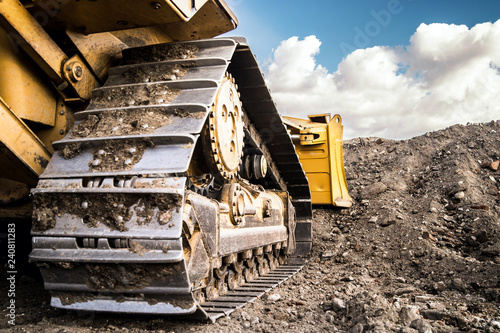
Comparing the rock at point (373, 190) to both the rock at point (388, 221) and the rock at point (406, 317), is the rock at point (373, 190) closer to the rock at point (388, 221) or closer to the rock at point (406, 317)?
the rock at point (388, 221)

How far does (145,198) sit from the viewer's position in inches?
92.0

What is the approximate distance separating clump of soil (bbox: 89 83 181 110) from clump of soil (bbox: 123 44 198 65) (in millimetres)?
415

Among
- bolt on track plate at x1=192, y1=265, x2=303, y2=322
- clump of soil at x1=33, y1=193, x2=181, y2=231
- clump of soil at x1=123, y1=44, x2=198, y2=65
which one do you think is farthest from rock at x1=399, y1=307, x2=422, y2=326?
clump of soil at x1=123, y1=44, x2=198, y2=65

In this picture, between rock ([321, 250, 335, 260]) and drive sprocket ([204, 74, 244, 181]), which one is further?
rock ([321, 250, 335, 260])

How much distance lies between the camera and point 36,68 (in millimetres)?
2873

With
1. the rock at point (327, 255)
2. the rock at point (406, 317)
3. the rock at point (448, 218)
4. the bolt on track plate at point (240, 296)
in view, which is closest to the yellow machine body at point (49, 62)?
the bolt on track plate at point (240, 296)

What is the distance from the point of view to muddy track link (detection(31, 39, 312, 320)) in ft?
7.63

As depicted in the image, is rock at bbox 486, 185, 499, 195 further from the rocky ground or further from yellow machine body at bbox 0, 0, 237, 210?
yellow machine body at bbox 0, 0, 237, 210

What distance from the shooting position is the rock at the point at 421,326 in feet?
7.79

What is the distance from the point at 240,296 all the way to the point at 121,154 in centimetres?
168

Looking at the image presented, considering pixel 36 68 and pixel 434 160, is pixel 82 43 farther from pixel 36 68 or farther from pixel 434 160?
pixel 434 160

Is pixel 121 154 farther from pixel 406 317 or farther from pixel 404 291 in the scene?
pixel 404 291

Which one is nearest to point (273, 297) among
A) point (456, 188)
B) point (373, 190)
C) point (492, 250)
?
point (492, 250)

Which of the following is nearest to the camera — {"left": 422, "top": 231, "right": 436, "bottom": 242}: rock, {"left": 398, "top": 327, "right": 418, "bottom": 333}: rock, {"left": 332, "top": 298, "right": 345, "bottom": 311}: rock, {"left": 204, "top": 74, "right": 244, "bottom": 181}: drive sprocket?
{"left": 398, "top": 327, "right": 418, "bottom": 333}: rock
